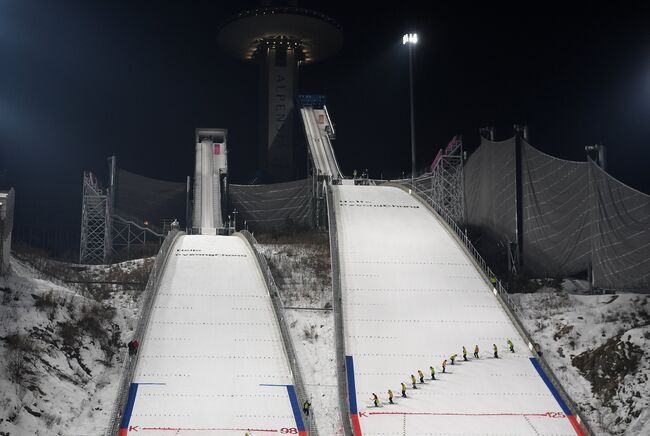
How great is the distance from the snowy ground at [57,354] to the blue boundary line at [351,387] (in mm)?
5316

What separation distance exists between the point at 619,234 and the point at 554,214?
15.2 feet

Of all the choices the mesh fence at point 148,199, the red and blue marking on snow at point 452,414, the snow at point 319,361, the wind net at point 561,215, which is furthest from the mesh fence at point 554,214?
the mesh fence at point 148,199

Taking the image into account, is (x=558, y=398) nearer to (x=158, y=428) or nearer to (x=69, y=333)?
(x=158, y=428)

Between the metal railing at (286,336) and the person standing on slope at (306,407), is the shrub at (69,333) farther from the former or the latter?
the person standing on slope at (306,407)

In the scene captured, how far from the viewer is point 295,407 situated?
19.0m

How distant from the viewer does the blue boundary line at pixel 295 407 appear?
59.9ft

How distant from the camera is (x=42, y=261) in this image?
1144 inches

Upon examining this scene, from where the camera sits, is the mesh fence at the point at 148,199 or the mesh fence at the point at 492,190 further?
the mesh fence at the point at 148,199

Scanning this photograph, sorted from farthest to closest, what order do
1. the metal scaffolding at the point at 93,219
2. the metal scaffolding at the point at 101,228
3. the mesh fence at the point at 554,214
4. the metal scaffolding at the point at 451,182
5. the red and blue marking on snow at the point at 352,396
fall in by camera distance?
the metal scaffolding at the point at 451,182 → the metal scaffolding at the point at 101,228 → the metal scaffolding at the point at 93,219 → the mesh fence at the point at 554,214 → the red and blue marking on snow at the point at 352,396

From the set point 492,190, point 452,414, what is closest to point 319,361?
point 452,414

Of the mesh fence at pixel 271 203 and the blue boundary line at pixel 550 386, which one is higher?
the mesh fence at pixel 271 203

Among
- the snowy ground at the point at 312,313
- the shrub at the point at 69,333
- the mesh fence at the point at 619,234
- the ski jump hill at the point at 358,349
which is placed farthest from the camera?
the mesh fence at the point at 619,234

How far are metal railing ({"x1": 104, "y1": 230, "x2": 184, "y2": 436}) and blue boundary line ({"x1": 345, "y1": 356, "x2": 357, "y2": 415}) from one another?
491 cm

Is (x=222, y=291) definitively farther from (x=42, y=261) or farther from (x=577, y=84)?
(x=577, y=84)
